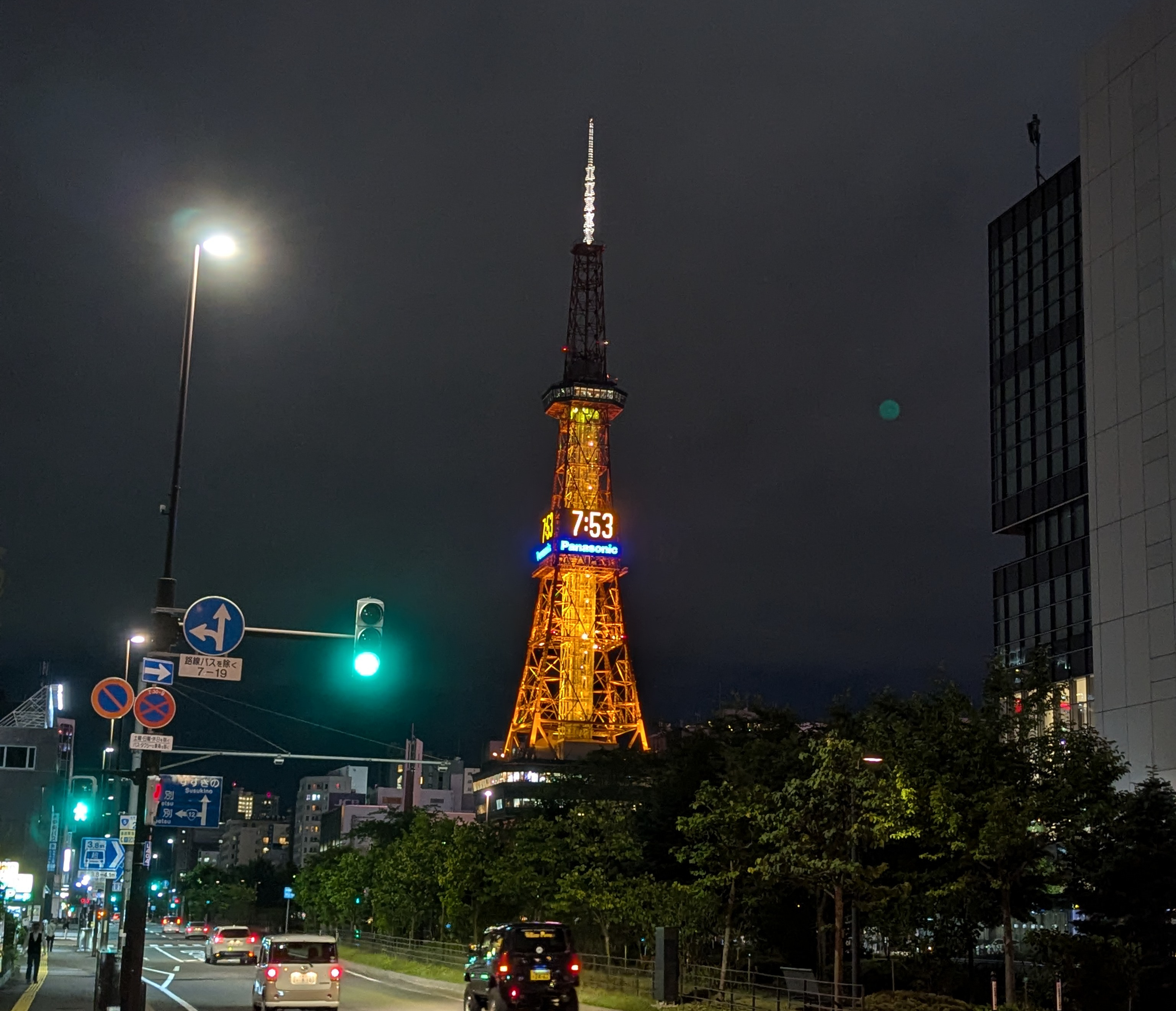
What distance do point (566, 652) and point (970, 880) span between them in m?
108

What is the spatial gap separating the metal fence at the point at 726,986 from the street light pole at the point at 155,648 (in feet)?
43.3

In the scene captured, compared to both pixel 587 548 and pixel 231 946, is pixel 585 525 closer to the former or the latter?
pixel 587 548

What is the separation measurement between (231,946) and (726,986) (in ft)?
97.7

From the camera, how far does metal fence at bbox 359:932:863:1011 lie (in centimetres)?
3012

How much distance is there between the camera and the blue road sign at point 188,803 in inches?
1052

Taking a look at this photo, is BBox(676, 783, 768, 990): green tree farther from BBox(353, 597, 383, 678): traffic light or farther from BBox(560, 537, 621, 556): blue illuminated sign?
BBox(560, 537, 621, 556): blue illuminated sign

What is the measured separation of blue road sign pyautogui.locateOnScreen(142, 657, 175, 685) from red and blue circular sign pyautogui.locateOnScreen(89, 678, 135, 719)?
1.41 m

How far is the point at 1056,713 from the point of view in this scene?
3325 centimetres

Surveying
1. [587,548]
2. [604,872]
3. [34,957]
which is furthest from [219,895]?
[604,872]

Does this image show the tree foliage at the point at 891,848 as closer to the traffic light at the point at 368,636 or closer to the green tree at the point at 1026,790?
the green tree at the point at 1026,790

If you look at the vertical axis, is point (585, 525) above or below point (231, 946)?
above

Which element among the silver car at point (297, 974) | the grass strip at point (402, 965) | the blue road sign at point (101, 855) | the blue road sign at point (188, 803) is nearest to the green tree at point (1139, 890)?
the grass strip at point (402, 965)

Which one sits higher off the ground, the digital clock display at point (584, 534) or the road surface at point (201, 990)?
the digital clock display at point (584, 534)

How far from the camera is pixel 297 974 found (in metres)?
28.7
